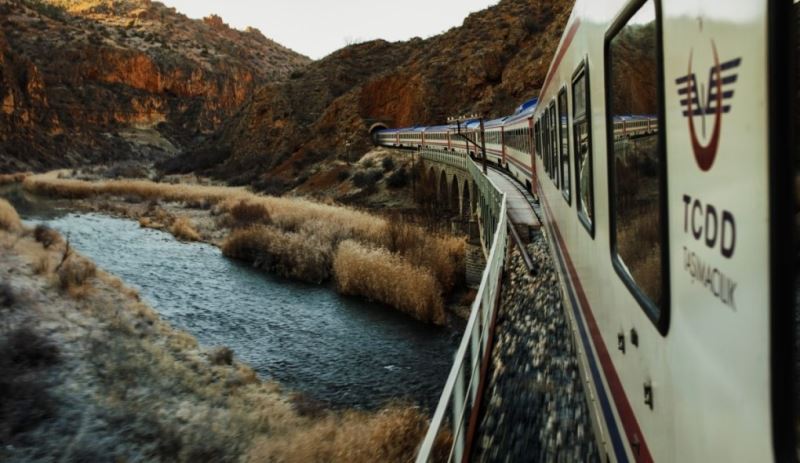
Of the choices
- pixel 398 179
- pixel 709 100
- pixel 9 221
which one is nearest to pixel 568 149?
pixel 709 100

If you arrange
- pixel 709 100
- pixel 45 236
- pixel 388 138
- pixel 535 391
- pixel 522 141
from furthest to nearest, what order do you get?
pixel 388 138, pixel 522 141, pixel 45 236, pixel 535 391, pixel 709 100

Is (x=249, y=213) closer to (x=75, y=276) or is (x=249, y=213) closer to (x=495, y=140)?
(x=495, y=140)

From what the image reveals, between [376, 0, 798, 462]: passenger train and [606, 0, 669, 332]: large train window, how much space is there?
1cm

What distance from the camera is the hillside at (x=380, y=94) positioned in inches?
2370

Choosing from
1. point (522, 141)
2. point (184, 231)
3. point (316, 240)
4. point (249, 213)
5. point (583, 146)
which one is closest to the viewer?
point (583, 146)

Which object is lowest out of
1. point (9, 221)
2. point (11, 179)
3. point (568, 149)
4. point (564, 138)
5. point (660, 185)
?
point (9, 221)

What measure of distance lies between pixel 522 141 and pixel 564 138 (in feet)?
46.5

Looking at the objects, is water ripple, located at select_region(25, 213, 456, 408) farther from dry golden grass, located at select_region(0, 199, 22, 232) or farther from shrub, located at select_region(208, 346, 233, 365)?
dry golden grass, located at select_region(0, 199, 22, 232)

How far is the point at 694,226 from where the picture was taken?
212 cm

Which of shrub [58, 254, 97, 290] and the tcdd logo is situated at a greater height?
the tcdd logo

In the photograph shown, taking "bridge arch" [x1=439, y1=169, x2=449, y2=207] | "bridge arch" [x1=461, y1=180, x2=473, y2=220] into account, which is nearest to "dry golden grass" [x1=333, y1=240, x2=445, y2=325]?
"bridge arch" [x1=461, y1=180, x2=473, y2=220]

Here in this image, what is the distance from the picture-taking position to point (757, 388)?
1613 mm

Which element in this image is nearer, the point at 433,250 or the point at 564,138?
the point at 564,138

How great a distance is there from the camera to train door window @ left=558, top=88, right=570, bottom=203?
6.67 m
